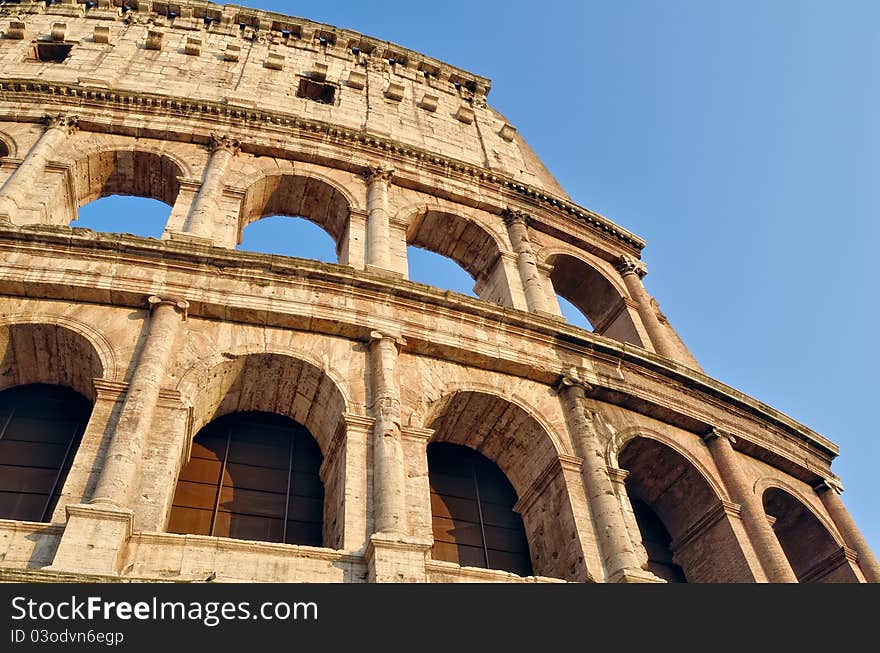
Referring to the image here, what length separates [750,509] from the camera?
12156 millimetres

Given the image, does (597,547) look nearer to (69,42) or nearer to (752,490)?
(752,490)

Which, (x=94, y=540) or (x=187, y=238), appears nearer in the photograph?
(x=94, y=540)

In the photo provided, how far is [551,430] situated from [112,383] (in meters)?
6.46

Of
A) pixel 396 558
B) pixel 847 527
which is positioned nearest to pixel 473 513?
pixel 396 558

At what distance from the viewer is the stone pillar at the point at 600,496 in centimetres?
970

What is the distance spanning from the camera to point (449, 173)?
16625 millimetres

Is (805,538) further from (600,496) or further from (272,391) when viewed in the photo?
(272,391)

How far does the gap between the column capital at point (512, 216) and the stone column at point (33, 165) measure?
361 inches

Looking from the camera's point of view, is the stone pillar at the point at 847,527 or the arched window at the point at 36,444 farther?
the stone pillar at the point at 847,527

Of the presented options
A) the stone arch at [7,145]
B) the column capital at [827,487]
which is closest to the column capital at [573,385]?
the column capital at [827,487]

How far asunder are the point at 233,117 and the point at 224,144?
1.10m

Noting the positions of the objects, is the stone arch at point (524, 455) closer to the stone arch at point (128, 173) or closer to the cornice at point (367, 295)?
the cornice at point (367, 295)
